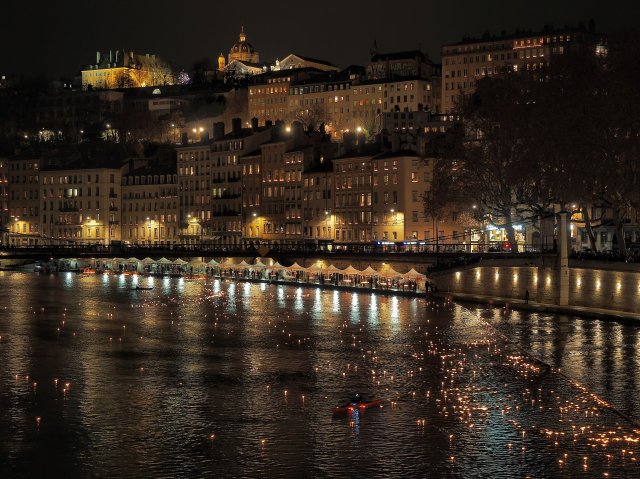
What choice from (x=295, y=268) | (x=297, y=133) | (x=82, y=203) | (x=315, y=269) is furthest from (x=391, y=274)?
(x=82, y=203)

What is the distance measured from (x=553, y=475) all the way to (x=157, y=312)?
4056 centimetres

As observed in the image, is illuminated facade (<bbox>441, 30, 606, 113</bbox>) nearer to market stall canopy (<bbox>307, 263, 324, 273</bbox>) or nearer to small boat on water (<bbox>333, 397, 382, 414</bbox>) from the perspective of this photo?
market stall canopy (<bbox>307, 263, 324, 273</bbox>)

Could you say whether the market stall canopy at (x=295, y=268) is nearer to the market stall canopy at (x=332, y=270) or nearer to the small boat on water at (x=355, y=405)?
the market stall canopy at (x=332, y=270)

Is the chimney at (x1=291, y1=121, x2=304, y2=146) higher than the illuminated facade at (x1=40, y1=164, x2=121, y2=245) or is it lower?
higher

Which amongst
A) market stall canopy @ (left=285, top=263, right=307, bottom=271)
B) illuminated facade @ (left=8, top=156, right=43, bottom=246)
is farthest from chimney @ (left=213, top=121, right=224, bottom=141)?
market stall canopy @ (left=285, top=263, right=307, bottom=271)

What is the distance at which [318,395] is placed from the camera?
34.6m

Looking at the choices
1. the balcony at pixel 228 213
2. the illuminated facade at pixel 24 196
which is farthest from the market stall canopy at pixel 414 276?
the illuminated facade at pixel 24 196

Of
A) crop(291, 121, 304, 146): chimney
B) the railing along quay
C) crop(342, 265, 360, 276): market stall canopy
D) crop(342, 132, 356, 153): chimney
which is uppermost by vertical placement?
crop(291, 121, 304, 146): chimney

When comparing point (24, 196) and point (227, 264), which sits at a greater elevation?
point (24, 196)

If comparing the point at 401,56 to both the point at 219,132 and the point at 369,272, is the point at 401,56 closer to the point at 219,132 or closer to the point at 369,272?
the point at 219,132

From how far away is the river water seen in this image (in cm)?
2678

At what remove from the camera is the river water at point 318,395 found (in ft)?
87.9

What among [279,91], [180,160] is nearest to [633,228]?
[180,160]

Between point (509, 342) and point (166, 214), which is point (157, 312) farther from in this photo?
point (166, 214)
